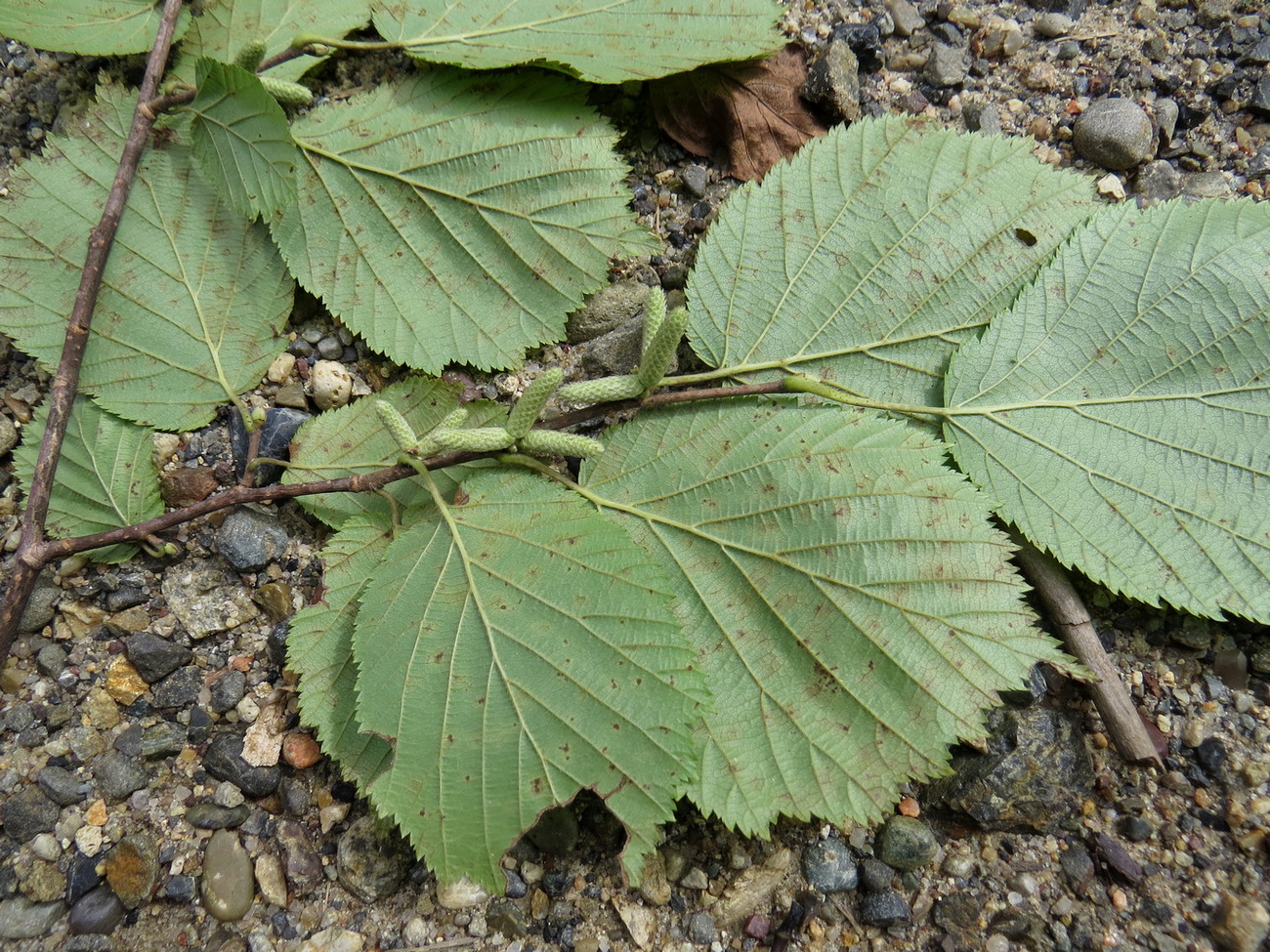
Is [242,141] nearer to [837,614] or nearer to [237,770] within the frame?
[237,770]

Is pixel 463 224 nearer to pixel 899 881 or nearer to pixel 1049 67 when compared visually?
pixel 1049 67

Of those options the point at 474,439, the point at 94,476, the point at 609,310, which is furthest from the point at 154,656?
the point at 609,310

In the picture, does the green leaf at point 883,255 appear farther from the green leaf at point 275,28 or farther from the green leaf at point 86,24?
the green leaf at point 86,24

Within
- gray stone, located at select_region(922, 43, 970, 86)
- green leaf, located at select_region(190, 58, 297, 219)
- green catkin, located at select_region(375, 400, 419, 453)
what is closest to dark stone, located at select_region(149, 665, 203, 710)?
green catkin, located at select_region(375, 400, 419, 453)

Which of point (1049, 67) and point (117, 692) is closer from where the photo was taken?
point (117, 692)

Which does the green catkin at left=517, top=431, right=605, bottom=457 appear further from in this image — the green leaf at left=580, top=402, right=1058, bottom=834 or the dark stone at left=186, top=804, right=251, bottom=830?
the dark stone at left=186, top=804, right=251, bottom=830

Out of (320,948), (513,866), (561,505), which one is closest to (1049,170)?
(561,505)

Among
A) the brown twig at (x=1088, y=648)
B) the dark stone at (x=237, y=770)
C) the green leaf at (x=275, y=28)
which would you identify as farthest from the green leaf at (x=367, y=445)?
the brown twig at (x=1088, y=648)
